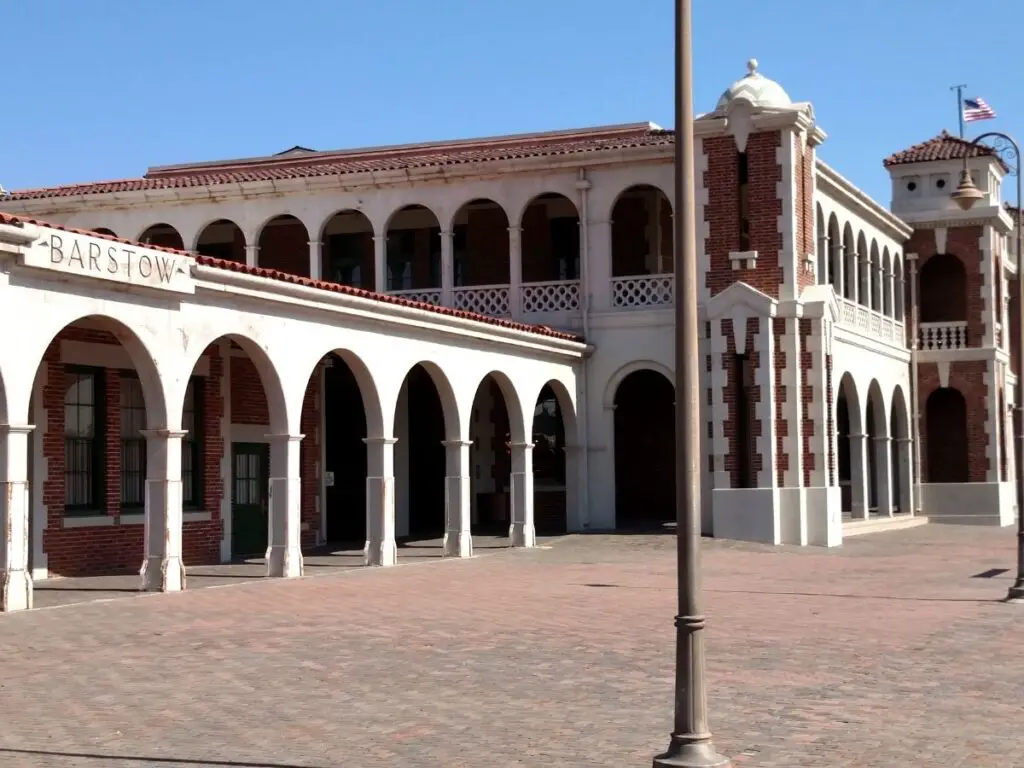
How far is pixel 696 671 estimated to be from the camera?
7531mm

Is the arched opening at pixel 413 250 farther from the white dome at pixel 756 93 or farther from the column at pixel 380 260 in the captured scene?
the white dome at pixel 756 93

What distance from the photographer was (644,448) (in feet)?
107

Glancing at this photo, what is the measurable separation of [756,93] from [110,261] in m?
15.5

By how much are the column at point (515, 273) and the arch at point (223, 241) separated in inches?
262

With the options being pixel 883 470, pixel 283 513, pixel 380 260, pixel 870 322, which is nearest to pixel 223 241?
pixel 380 260

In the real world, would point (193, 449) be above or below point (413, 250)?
below

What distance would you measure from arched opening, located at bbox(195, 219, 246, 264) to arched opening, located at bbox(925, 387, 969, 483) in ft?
60.9

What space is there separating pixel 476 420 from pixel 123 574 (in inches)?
517

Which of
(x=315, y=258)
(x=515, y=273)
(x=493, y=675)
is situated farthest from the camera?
(x=315, y=258)

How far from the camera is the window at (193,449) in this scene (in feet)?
73.4

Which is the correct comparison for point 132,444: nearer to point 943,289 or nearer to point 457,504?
point 457,504

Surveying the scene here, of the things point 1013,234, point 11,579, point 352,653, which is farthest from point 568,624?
point 1013,234

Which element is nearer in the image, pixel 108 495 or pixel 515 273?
pixel 108 495

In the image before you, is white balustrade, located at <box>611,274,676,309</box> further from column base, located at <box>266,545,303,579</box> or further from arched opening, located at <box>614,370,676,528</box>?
column base, located at <box>266,545,303,579</box>
